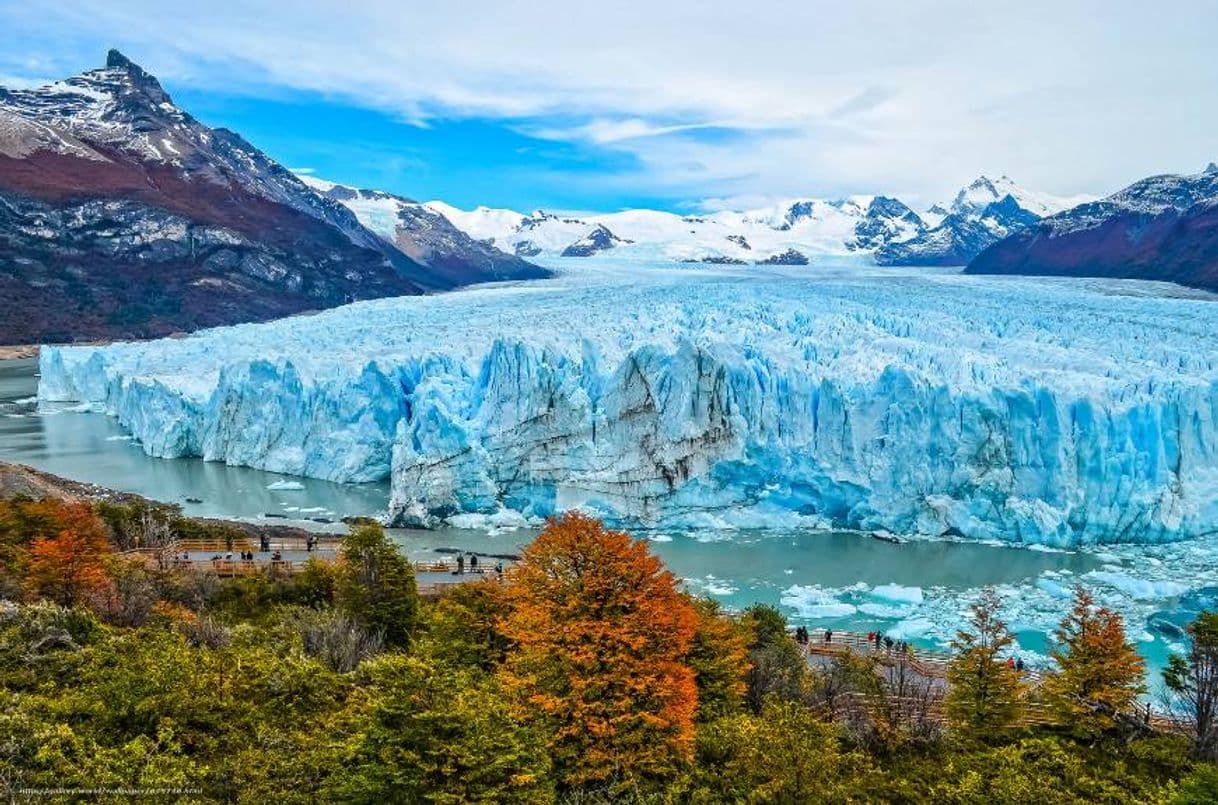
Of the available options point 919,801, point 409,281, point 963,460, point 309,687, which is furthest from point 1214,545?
point 409,281

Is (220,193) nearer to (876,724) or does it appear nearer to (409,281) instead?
(409,281)

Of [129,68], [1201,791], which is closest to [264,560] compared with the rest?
[1201,791]

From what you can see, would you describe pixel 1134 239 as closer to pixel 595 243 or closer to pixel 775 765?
pixel 775 765

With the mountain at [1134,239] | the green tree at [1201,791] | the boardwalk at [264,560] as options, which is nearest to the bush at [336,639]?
the boardwalk at [264,560]

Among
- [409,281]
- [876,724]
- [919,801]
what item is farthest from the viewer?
[409,281]

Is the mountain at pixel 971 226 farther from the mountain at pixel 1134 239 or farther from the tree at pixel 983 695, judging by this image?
the tree at pixel 983 695

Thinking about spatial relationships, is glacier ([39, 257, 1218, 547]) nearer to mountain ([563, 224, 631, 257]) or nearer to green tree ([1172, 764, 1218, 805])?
green tree ([1172, 764, 1218, 805])
